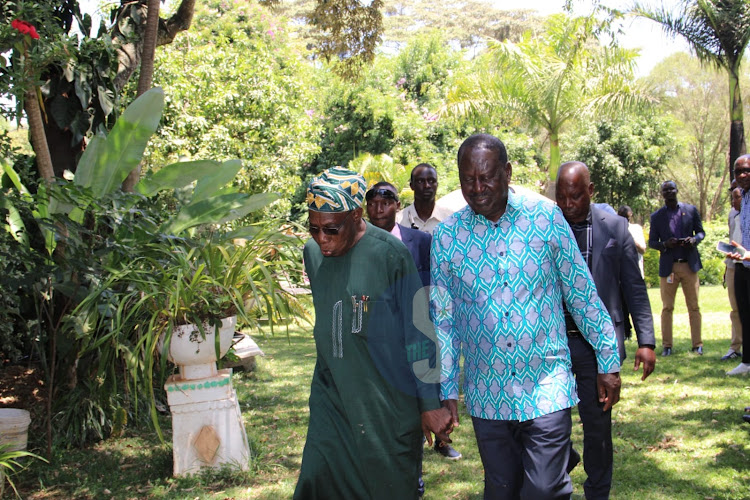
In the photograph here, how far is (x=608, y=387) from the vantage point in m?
3.77

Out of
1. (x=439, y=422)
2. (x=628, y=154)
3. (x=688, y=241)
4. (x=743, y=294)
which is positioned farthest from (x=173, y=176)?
(x=628, y=154)

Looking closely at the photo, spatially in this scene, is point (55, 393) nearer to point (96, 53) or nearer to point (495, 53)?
point (96, 53)

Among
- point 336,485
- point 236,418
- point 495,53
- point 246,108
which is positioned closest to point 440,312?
point 336,485

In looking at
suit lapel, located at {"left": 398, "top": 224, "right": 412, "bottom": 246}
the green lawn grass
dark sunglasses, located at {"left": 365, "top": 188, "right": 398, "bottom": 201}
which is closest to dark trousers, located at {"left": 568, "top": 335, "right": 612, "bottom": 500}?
the green lawn grass

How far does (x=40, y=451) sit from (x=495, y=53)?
16.0m

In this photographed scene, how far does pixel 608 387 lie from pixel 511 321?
0.76 m

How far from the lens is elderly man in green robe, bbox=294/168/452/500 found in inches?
135

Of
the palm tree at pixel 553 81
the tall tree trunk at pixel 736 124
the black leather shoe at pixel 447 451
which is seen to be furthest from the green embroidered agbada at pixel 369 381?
the palm tree at pixel 553 81

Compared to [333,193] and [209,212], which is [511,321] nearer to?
[333,193]

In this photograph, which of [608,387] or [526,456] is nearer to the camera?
[526,456]

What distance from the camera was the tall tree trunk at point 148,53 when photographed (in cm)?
721

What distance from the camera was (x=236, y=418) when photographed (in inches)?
230

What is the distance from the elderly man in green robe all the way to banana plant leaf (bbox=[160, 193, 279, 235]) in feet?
9.92

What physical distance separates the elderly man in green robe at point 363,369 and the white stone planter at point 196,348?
88.0 inches
